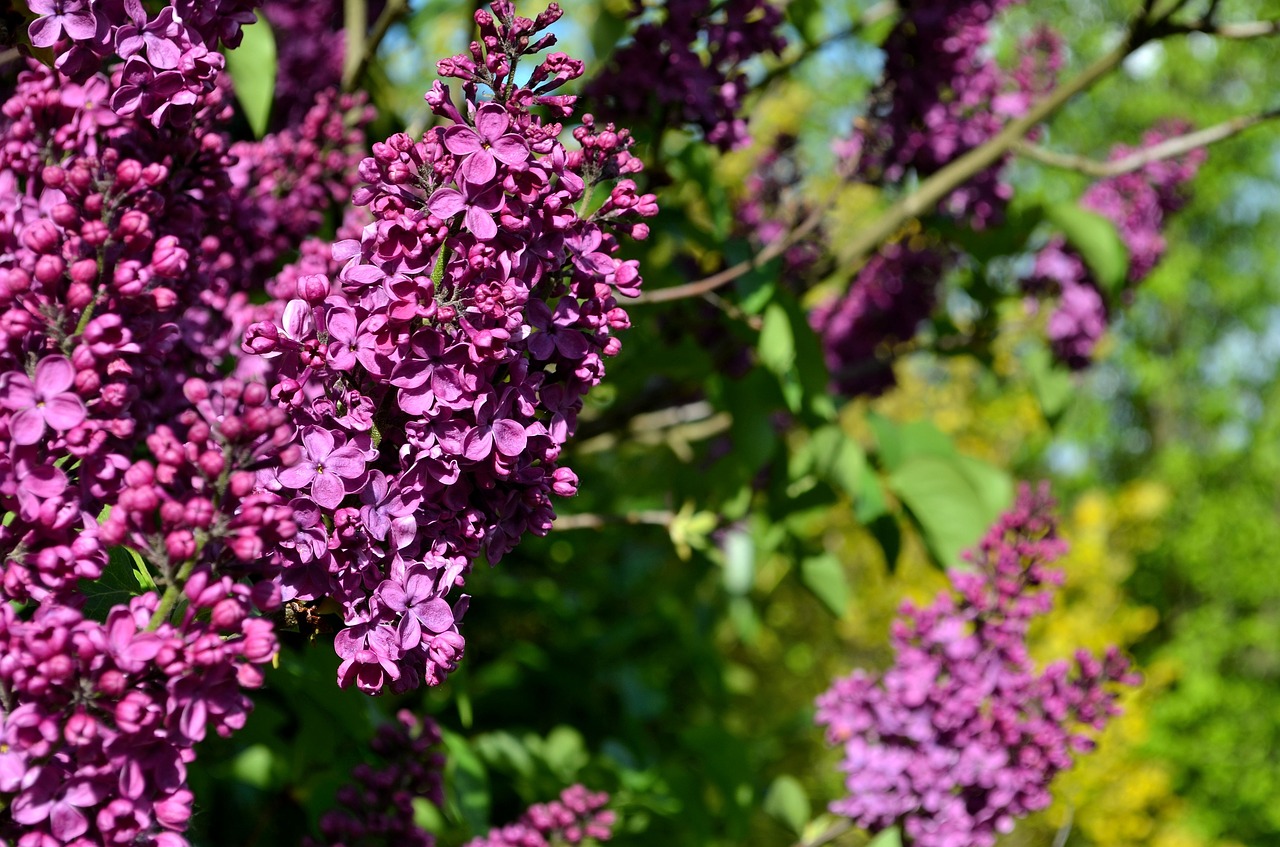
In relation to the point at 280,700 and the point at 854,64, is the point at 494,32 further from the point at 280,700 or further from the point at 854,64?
the point at 854,64

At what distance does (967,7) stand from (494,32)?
161 centimetres

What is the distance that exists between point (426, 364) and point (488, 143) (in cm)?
20

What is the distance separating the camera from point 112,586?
1039 mm

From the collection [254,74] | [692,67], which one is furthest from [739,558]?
[254,74]

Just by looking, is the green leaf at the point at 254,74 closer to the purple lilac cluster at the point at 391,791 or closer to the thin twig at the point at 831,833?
the purple lilac cluster at the point at 391,791

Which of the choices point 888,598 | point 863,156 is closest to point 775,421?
point 863,156

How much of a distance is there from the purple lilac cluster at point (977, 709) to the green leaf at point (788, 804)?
0.50m

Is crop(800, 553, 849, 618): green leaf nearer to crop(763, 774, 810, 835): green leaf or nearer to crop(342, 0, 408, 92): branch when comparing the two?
crop(763, 774, 810, 835): green leaf

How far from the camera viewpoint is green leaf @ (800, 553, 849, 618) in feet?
8.03

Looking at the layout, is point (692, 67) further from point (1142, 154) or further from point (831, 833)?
point (831, 833)

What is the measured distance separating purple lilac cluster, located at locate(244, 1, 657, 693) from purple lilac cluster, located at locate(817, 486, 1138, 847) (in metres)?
1.05

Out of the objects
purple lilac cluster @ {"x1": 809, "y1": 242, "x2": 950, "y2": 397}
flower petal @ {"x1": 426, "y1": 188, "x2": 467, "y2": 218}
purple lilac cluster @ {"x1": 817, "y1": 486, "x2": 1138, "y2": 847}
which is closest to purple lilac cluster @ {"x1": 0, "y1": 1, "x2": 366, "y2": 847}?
flower petal @ {"x1": 426, "y1": 188, "x2": 467, "y2": 218}

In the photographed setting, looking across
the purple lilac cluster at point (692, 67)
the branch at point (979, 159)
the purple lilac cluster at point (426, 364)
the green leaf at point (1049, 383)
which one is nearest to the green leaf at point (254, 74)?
the purple lilac cluster at point (692, 67)

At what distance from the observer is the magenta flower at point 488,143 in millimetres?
958
